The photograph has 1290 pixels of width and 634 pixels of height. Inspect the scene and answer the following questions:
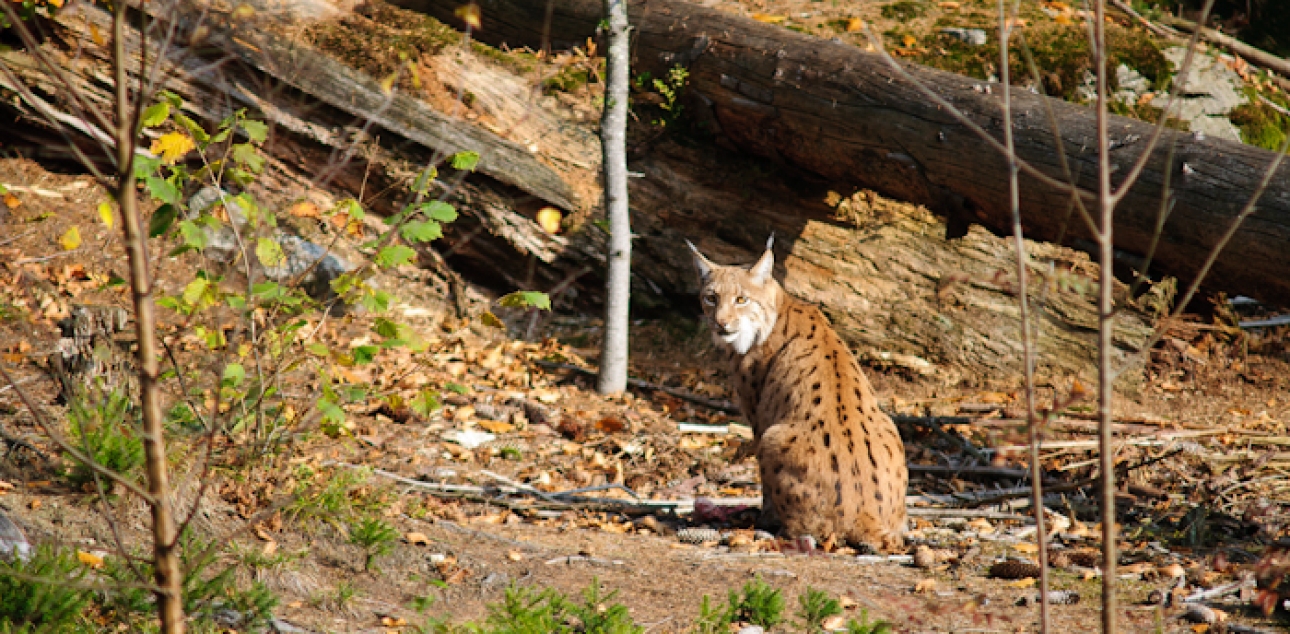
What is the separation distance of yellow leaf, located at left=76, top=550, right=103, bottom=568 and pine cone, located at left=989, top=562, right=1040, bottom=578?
4131mm

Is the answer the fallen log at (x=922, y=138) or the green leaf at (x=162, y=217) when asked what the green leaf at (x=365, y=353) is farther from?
the fallen log at (x=922, y=138)

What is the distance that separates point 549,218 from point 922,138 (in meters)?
3.27

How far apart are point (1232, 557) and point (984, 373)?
3205 millimetres

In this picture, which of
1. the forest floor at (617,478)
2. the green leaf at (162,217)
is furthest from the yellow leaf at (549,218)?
the green leaf at (162,217)

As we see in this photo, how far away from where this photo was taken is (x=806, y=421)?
616 centimetres

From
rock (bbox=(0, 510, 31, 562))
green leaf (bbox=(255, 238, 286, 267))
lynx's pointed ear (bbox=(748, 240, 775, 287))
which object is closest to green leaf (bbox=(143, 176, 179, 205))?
green leaf (bbox=(255, 238, 286, 267))

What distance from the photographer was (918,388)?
8.80 m

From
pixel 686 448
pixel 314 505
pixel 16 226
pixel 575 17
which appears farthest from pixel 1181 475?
pixel 16 226

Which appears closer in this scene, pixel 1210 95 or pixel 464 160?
pixel 464 160

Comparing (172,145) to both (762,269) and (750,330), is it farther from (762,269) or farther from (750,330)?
(762,269)

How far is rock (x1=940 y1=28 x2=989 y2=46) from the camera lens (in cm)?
1005

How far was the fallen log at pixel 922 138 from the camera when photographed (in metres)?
6.16

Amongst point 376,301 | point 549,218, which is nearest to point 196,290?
point 376,301

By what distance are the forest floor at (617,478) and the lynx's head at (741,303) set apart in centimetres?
107
